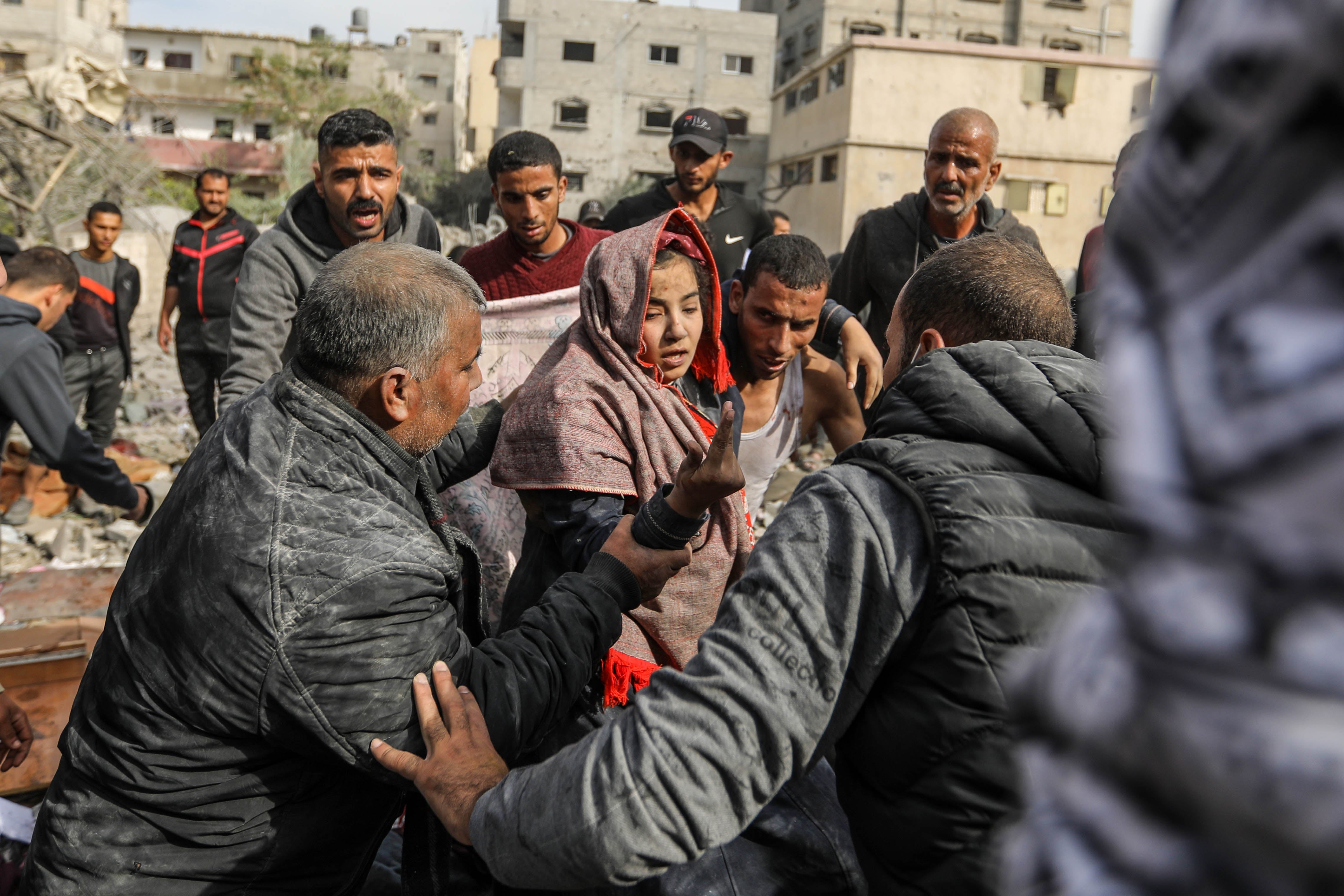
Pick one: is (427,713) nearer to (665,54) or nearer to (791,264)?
(791,264)

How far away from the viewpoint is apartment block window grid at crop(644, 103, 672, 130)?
37.4 m

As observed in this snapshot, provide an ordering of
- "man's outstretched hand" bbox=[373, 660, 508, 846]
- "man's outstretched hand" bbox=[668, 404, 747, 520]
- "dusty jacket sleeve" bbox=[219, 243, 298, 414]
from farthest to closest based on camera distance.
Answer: "dusty jacket sleeve" bbox=[219, 243, 298, 414]
"man's outstretched hand" bbox=[668, 404, 747, 520]
"man's outstretched hand" bbox=[373, 660, 508, 846]

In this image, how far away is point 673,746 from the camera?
132 centimetres

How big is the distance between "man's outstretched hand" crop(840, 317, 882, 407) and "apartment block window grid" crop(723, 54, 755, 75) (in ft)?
121

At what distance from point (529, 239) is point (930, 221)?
79.2 inches

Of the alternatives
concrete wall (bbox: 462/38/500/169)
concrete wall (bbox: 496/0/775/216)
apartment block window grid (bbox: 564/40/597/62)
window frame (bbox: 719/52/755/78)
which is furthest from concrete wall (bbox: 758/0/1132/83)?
concrete wall (bbox: 462/38/500/169)

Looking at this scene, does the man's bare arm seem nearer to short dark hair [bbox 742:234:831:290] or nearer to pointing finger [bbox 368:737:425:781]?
short dark hair [bbox 742:234:831:290]

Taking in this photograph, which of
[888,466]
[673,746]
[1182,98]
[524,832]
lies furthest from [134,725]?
[1182,98]

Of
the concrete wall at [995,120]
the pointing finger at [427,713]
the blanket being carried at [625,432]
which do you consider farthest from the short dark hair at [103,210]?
the concrete wall at [995,120]

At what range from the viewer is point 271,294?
383 cm

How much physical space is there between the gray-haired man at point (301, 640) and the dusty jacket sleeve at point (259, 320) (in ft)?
5.82

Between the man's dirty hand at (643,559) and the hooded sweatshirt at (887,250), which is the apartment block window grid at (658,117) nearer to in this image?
the hooded sweatshirt at (887,250)

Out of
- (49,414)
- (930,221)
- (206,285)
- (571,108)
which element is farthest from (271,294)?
(571,108)

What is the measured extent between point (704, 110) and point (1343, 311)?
5.49m
